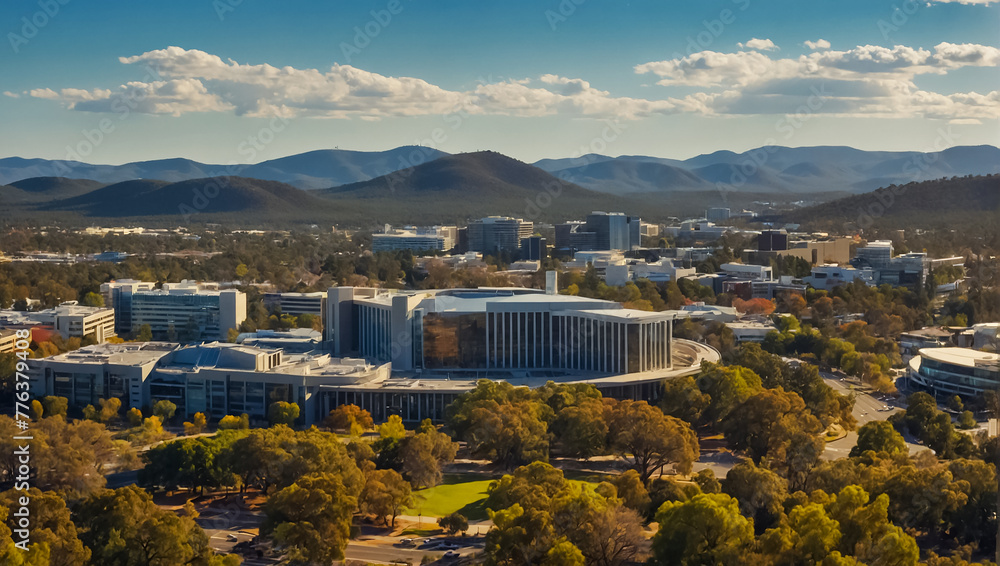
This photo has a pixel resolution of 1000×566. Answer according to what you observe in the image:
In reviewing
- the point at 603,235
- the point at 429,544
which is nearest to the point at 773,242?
the point at 603,235

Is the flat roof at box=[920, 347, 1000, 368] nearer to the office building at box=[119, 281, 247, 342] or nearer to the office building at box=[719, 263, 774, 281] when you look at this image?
the office building at box=[719, 263, 774, 281]

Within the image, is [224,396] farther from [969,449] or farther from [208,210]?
[208,210]

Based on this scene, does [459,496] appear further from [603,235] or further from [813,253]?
[603,235]

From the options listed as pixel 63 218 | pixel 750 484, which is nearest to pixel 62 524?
pixel 750 484

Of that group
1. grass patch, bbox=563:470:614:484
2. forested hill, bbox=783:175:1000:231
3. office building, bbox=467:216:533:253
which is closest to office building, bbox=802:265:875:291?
forested hill, bbox=783:175:1000:231

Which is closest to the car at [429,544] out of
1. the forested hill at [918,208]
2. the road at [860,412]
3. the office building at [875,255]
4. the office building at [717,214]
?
the road at [860,412]

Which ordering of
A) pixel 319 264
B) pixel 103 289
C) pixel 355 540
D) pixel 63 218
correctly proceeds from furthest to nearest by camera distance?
pixel 63 218 < pixel 319 264 < pixel 103 289 < pixel 355 540
